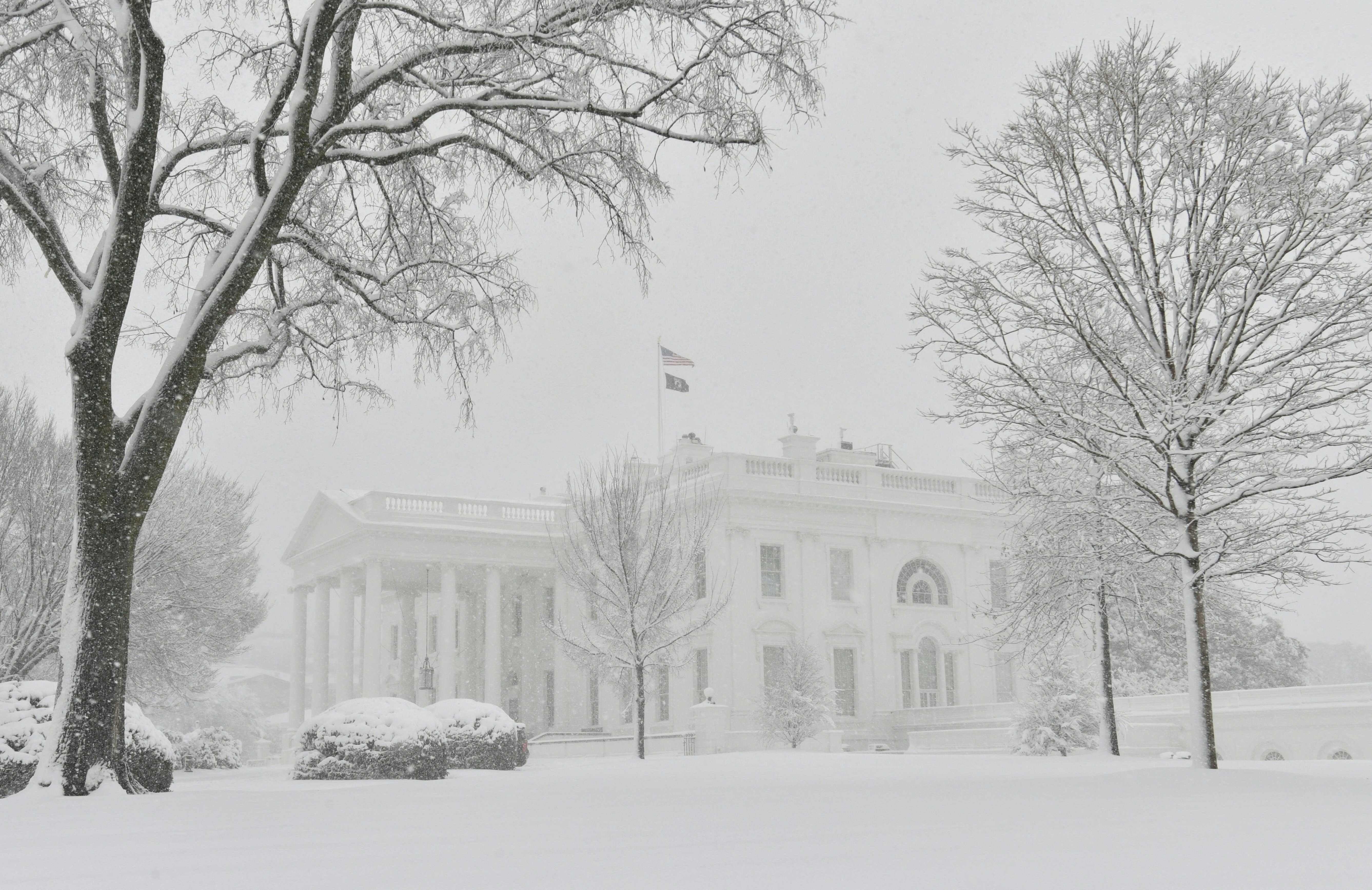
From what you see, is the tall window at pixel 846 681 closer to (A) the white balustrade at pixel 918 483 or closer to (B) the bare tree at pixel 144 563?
(A) the white balustrade at pixel 918 483

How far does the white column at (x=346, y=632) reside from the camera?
4041 cm

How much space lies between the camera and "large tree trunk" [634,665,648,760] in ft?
83.1

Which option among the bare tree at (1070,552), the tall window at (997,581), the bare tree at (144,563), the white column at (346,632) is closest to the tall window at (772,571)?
the tall window at (997,581)

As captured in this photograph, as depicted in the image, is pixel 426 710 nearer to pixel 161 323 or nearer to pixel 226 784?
pixel 226 784

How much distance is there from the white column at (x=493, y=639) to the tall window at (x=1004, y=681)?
55.0ft

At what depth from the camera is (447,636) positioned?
38.4 m

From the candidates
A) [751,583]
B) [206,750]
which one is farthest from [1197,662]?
[206,750]

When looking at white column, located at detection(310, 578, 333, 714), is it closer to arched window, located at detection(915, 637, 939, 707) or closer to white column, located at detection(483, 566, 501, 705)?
white column, located at detection(483, 566, 501, 705)

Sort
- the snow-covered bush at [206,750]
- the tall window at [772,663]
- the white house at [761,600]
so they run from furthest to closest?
the tall window at [772,663]
the white house at [761,600]
the snow-covered bush at [206,750]

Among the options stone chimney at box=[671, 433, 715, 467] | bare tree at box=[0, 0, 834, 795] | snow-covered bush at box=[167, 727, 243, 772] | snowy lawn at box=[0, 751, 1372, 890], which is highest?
stone chimney at box=[671, 433, 715, 467]

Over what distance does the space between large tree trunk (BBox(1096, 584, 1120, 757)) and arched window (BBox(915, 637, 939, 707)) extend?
18.1 meters

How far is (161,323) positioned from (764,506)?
24.7 metres

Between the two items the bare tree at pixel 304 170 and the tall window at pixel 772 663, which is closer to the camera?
the bare tree at pixel 304 170

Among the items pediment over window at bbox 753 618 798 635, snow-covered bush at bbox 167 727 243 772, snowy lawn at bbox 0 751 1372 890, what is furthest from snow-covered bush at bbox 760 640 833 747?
snowy lawn at bbox 0 751 1372 890
